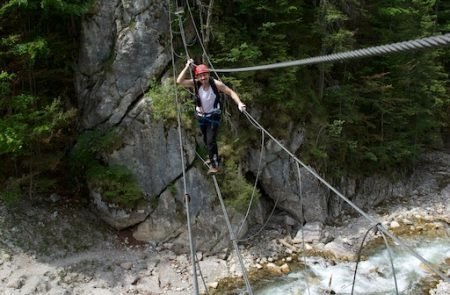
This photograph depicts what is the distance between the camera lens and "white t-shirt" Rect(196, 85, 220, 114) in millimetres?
6656

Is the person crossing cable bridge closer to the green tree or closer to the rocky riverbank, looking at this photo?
the green tree

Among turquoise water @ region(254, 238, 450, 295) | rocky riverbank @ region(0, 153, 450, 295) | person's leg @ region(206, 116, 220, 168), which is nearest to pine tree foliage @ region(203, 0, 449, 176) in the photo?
rocky riverbank @ region(0, 153, 450, 295)

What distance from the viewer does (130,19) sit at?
40.3ft

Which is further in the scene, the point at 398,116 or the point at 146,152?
the point at 398,116

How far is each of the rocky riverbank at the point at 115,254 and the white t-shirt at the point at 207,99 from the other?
244 inches

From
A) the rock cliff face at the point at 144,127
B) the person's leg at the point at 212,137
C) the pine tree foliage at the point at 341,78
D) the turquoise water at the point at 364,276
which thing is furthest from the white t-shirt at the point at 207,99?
the turquoise water at the point at 364,276

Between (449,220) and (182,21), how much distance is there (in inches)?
448

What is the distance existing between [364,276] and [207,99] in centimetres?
786

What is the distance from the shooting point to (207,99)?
6695 millimetres

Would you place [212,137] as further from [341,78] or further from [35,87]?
[341,78]

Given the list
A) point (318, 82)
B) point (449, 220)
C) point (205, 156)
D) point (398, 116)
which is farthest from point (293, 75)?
point (449, 220)

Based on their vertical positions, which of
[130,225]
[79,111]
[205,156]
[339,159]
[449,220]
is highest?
[79,111]

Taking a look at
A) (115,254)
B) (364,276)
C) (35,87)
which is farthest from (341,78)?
(35,87)

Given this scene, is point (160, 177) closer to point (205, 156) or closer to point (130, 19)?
point (205, 156)
